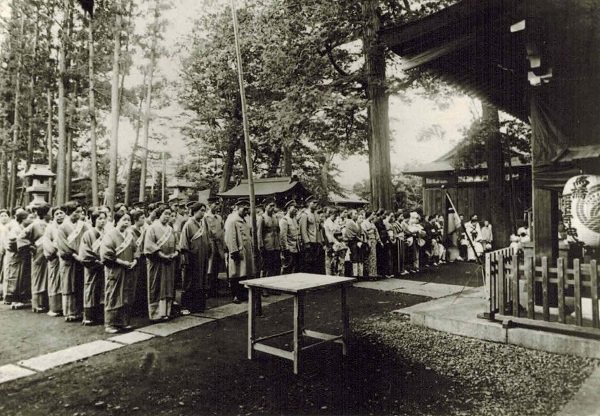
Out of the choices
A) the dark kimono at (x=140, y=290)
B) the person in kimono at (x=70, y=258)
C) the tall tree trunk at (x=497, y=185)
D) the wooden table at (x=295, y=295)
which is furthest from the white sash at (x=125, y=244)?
the tall tree trunk at (x=497, y=185)

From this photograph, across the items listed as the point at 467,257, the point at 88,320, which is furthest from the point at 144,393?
the point at 467,257

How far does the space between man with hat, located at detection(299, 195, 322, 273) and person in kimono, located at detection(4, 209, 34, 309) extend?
20.6 feet

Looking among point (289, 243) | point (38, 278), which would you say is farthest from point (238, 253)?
point (38, 278)

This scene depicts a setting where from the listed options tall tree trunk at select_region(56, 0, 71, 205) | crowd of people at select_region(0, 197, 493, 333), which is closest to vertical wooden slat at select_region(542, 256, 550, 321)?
crowd of people at select_region(0, 197, 493, 333)

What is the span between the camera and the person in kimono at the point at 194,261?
28.2 feet

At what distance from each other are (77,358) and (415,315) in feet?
16.4

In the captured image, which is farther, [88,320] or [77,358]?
[88,320]

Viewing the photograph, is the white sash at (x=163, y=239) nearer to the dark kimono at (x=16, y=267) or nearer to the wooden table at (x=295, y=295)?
the wooden table at (x=295, y=295)

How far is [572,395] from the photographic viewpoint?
14.2 feet

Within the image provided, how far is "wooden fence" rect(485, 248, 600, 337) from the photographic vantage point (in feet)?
18.3

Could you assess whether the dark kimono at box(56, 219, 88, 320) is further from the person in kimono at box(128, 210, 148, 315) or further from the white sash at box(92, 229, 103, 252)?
the person in kimono at box(128, 210, 148, 315)

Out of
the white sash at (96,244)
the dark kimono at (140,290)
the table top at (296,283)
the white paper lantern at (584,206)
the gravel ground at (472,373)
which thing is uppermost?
the white paper lantern at (584,206)

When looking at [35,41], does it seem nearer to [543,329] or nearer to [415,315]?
[415,315]

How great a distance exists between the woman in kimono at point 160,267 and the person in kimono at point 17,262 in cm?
341
